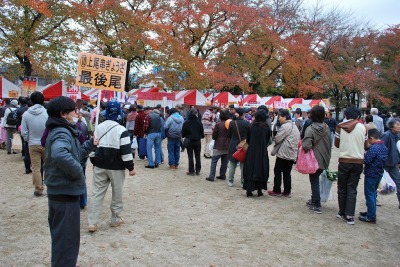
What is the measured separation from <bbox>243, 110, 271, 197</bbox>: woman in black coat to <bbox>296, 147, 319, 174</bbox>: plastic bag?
35.4 inches

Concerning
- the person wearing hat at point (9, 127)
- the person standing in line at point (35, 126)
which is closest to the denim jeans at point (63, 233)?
the person standing in line at point (35, 126)

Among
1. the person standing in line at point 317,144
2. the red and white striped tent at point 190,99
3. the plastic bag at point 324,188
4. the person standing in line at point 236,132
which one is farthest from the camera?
the red and white striped tent at point 190,99

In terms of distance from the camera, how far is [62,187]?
316 cm

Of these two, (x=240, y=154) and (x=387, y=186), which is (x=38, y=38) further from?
(x=387, y=186)

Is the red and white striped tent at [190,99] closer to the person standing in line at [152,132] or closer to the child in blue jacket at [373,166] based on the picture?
the person standing in line at [152,132]

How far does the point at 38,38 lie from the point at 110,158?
14.9 m

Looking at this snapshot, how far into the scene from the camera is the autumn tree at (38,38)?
1627 centimetres

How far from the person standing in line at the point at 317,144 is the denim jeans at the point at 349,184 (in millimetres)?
515

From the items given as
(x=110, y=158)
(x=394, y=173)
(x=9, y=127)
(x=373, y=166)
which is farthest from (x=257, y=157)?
(x=9, y=127)

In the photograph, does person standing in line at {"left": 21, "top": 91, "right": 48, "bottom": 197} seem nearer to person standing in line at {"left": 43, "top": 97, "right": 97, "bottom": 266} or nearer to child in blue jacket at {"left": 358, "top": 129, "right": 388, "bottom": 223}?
person standing in line at {"left": 43, "top": 97, "right": 97, "bottom": 266}

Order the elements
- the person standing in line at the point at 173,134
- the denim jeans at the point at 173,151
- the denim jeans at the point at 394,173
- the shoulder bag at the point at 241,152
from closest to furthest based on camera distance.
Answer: the denim jeans at the point at 394,173, the shoulder bag at the point at 241,152, the person standing in line at the point at 173,134, the denim jeans at the point at 173,151

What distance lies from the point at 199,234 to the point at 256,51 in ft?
72.6

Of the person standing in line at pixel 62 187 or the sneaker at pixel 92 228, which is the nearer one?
the person standing in line at pixel 62 187

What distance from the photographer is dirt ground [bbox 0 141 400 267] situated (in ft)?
13.7
